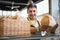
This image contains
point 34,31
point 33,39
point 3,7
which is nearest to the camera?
point 33,39

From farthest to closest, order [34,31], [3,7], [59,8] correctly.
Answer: [59,8], [3,7], [34,31]

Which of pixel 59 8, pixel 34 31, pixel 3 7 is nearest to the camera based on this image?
pixel 34 31

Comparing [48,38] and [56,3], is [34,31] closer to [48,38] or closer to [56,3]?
[48,38]

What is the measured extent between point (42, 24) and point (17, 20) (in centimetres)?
16

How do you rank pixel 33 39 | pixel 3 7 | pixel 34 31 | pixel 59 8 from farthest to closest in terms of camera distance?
pixel 59 8 → pixel 3 7 → pixel 34 31 → pixel 33 39

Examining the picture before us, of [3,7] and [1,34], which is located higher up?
[3,7]

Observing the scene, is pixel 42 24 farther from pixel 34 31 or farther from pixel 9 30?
pixel 9 30

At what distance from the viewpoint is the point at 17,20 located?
0.53 meters

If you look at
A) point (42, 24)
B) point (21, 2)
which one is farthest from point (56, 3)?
point (42, 24)

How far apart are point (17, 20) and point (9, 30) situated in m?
0.06

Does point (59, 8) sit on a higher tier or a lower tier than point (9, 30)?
higher

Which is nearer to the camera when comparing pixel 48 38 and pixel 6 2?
pixel 48 38

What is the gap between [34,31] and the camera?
0.60 m

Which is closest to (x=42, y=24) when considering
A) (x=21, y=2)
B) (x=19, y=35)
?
(x=19, y=35)
